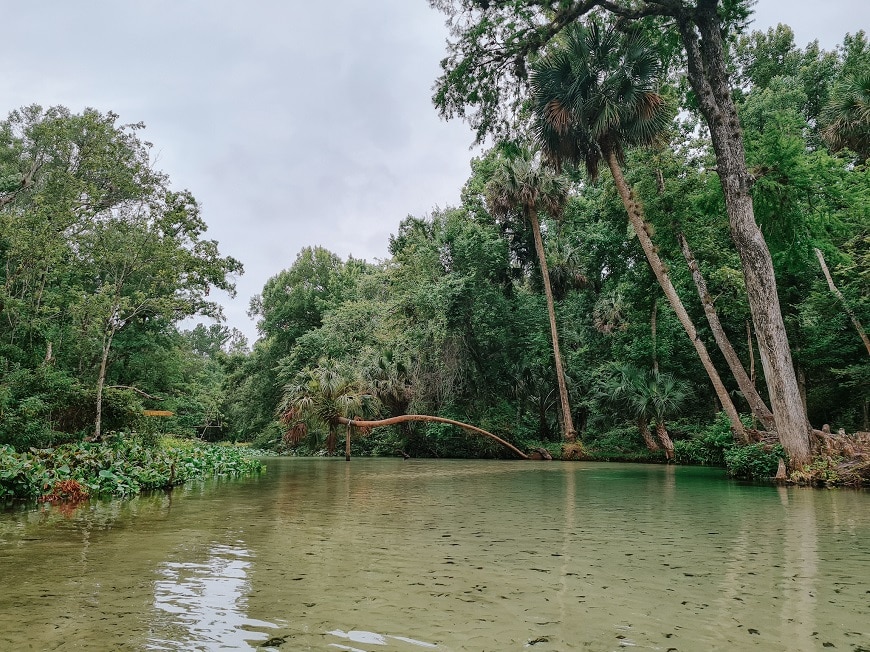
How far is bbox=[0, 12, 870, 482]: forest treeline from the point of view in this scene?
1345cm

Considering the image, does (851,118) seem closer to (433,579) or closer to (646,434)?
(646,434)

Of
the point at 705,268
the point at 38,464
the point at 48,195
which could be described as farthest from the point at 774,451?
the point at 48,195

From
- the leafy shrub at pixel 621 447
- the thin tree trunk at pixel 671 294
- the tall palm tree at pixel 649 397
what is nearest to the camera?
the thin tree trunk at pixel 671 294

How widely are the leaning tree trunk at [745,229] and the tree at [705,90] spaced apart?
18 mm

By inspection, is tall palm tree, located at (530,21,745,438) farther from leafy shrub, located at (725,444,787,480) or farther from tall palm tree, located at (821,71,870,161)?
tall palm tree, located at (821,71,870,161)

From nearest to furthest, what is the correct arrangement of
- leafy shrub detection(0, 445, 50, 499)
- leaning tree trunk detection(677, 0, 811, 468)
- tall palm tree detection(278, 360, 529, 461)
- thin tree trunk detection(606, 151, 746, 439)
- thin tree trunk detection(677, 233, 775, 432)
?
leafy shrub detection(0, 445, 50, 499)
leaning tree trunk detection(677, 0, 811, 468)
thin tree trunk detection(677, 233, 775, 432)
thin tree trunk detection(606, 151, 746, 439)
tall palm tree detection(278, 360, 529, 461)

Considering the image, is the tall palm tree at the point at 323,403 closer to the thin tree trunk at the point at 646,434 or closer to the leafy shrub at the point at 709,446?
the thin tree trunk at the point at 646,434

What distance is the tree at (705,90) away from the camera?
10.4m

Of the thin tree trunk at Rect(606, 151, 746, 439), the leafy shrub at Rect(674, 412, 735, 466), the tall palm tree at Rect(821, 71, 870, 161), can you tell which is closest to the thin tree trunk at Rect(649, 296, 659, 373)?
the leafy shrub at Rect(674, 412, 735, 466)

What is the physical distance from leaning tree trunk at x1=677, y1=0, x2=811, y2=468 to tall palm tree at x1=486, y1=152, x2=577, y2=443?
10976 millimetres

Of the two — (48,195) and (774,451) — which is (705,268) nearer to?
(774,451)

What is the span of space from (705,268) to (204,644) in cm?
1950

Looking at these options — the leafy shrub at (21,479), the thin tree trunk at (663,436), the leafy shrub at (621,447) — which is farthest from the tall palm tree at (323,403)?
the leafy shrub at (21,479)

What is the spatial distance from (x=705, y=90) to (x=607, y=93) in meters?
4.13
